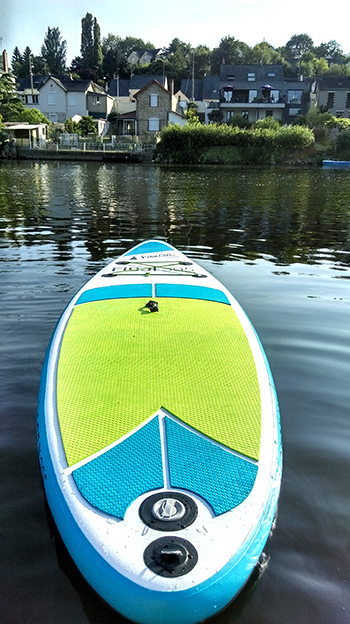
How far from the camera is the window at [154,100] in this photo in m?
50.3

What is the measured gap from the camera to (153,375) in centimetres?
338

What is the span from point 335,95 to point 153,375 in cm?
5964

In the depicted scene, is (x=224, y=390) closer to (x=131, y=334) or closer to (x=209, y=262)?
(x=131, y=334)

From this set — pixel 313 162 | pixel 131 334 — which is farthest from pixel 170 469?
pixel 313 162

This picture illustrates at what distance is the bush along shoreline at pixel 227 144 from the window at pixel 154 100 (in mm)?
10709

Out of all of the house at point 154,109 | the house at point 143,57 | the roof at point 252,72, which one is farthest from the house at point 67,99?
the house at point 143,57

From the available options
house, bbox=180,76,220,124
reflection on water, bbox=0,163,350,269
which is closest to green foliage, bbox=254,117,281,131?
house, bbox=180,76,220,124

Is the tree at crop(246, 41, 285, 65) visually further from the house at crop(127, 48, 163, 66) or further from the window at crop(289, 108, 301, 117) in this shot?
the window at crop(289, 108, 301, 117)

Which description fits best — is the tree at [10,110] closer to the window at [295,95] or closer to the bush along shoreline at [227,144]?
the bush along shoreline at [227,144]

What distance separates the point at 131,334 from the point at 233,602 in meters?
2.26

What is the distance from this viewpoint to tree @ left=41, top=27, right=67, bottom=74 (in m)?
91.4

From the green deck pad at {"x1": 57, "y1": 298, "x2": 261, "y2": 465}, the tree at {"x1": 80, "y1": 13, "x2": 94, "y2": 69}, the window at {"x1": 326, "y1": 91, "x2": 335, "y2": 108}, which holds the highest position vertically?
the tree at {"x1": 80, "y1": 13, "x2": 94, "y2": 69}

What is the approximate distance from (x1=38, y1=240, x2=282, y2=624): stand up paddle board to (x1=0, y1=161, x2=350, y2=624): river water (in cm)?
32

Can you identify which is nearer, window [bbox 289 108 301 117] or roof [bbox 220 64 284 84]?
window [bbox 289 108 301 117]
